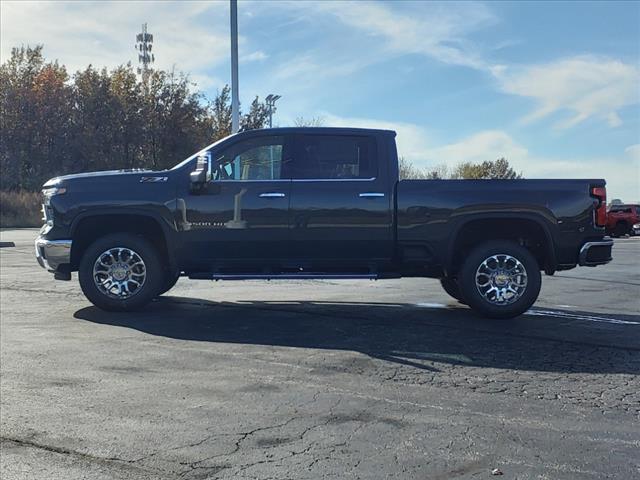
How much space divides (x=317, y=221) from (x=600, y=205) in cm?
329

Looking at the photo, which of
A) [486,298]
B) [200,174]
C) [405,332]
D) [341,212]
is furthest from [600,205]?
[200,174]

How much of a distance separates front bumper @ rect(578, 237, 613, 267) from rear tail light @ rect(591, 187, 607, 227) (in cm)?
23

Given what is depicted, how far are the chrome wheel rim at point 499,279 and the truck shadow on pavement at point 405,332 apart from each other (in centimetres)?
29

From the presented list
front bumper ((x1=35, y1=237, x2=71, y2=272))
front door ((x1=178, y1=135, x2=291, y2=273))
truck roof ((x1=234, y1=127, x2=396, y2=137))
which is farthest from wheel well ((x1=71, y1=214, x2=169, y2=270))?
truck roof ((x1=234, y1=127, x2=396, y2=137))

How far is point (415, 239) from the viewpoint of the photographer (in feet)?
25.3

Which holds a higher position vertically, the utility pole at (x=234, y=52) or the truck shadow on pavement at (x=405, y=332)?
the utility pole at (x=234, y=52)

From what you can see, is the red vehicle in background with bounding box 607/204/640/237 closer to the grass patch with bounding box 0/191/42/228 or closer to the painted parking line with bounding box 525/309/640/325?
the painted parking line with bounding box 525/309/640/325

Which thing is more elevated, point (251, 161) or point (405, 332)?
point (251, 161)

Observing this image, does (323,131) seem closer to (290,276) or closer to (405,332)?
(290,276)

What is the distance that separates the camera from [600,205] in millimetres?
7648

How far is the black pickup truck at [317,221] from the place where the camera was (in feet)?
25.0

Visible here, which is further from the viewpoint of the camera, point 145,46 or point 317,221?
point 145,46

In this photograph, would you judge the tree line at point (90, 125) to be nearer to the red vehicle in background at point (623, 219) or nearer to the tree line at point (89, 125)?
the tree line at point (89, 125)

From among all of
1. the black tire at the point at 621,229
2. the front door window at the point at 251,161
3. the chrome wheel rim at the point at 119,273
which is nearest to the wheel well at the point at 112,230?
the chrome wheel rim at the point at 119,273
